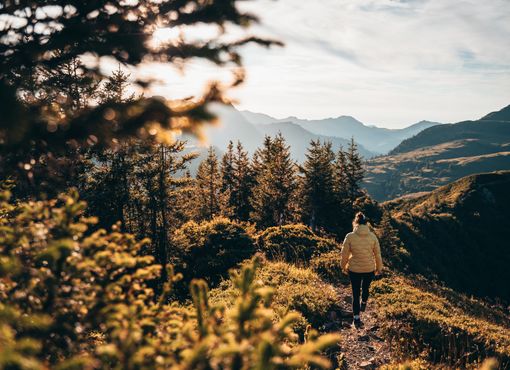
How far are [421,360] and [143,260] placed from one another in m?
6.26

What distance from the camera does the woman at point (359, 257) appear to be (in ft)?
27.6

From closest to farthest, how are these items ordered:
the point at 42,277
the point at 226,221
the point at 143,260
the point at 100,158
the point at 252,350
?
1. the point at 252,350
2. the point at 42,277
3. the point at 143,260
4. the point at 226,221
5. the point at 100,158

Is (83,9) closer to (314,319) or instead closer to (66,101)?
(66,101)

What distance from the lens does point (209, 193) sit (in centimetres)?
4262

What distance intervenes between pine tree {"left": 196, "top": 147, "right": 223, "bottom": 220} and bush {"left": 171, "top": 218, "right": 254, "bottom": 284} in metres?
26.5

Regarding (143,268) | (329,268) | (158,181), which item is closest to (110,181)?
(158,181)

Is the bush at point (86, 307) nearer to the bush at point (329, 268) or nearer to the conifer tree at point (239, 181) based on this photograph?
the bush at point (329, 268)

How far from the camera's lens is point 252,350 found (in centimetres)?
243

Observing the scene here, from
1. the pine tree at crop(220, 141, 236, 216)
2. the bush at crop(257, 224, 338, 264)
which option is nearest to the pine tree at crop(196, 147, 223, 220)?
the pine tree at crop(220, 141, 236, 216)

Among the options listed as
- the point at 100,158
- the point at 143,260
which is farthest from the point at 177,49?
the point at 100,158

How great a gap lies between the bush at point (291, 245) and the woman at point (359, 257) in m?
4.44

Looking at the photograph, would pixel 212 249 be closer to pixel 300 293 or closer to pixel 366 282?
pixel 300 293

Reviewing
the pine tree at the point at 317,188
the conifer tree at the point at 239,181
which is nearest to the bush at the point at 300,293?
the pine tree at the point at 317,188

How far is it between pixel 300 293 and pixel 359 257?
1942 mm
